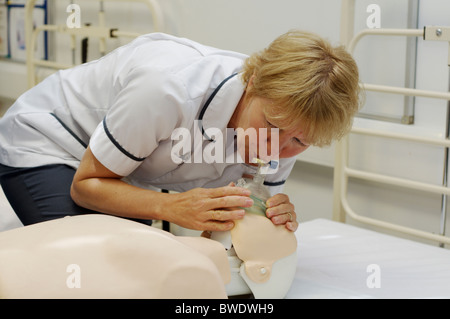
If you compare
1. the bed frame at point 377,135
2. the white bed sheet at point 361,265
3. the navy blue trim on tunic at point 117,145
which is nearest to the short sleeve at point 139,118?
the navy blue trim on tunic at point 117,145

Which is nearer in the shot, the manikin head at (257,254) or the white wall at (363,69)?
the manikin head at (257,254)

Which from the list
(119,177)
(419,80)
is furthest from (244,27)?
(119,177)

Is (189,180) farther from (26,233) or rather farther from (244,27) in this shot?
(244,27)

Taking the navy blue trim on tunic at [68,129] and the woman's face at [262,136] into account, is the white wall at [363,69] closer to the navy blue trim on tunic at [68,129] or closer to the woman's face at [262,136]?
the woman's face at [262,136]

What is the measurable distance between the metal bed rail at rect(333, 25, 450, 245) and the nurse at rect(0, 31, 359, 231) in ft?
1.54

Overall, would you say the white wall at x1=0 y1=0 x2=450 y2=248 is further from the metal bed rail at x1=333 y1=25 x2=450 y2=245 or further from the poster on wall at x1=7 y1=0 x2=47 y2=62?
the poster on wall at x1=7 y1=0 x2=47 y2=62

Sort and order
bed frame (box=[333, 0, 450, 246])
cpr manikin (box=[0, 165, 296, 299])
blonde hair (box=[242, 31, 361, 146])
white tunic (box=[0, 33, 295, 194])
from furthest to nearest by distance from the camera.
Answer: bed frame (box=[333, 0, 450, 246]) → white tunic (box=[0, 33, 295, 194]) → blonde hair (box=[242, 31, 361, 146]) → cpr manikin (box=[0, 165, 296, 299])

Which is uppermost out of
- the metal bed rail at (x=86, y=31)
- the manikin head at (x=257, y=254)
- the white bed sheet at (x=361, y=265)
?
the metal bed rail at (x=86, y=31)

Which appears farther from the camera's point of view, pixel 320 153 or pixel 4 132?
pixel 320 153

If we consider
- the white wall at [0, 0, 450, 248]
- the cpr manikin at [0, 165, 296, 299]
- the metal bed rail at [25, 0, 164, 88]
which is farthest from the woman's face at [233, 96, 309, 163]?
the metal bed rail at [25, 0, 164, 88]

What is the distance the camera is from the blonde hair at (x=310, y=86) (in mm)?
1419

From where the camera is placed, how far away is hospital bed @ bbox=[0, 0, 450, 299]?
1.60m

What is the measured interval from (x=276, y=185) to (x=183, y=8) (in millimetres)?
1365

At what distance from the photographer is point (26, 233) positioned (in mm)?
1211
